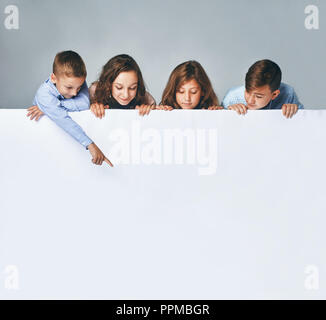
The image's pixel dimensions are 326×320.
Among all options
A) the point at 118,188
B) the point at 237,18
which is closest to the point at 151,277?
the point at 118,188

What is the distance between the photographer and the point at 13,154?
1.55m

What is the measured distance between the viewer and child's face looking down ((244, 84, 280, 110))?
1726mm

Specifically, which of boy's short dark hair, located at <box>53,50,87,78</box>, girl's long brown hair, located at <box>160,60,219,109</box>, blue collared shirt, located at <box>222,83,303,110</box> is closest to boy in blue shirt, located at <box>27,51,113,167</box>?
boy's short dark hair, located at <box>53,50,87,78</box>

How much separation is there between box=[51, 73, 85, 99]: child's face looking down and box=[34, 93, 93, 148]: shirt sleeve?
3.3 inches

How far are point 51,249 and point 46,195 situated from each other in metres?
0.19

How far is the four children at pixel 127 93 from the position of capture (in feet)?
5.00

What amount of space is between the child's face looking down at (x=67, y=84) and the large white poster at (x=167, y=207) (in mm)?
142

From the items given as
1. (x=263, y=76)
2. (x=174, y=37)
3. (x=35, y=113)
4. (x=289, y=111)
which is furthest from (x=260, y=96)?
(x=174, y=37)

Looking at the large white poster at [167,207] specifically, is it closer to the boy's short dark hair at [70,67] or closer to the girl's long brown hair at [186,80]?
the boy's short dark hair at [70,67]

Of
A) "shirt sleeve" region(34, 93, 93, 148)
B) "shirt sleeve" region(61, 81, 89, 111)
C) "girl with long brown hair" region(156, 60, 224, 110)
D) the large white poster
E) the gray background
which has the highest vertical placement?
the gray background

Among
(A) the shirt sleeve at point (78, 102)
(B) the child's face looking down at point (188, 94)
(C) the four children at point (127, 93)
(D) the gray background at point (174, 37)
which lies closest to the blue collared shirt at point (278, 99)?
(C) the four children at point (127, 93)

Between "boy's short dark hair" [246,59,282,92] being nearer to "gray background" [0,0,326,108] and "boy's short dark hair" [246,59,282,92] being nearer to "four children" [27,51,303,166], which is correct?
"four children" [27,51,303,166]

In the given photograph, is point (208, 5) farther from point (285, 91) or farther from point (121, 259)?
point (121, 259)

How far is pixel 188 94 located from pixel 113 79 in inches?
11.7
